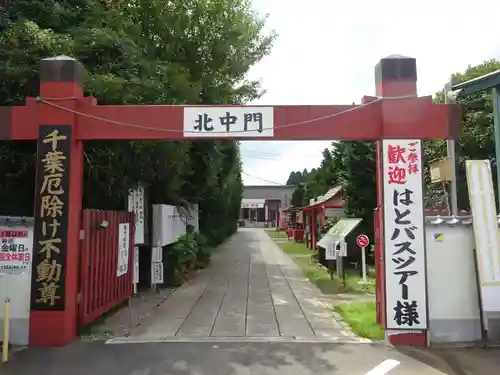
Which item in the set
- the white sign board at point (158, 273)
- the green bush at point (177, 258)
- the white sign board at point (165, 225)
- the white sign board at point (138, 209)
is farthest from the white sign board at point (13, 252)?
the green bush at point (177, 258)

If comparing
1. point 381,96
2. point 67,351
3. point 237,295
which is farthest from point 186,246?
point 381,96

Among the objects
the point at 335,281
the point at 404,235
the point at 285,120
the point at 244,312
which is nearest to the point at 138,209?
the point at 244,312

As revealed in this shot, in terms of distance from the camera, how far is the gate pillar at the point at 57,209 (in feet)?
26.1

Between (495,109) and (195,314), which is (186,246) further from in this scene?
(495,109)

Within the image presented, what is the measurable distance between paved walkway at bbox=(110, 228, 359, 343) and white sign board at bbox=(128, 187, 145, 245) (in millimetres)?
1843

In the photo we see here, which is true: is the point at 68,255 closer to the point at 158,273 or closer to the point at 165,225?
the point at 158,273

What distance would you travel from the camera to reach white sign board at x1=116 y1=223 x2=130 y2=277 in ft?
35.7

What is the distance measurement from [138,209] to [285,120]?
565 centimetres

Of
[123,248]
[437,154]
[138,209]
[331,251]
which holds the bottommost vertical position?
[331,251]

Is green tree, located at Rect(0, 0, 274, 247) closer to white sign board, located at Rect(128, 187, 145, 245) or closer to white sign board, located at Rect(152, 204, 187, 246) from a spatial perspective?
white sign board, located at Rect(128, 187, 145, 245)

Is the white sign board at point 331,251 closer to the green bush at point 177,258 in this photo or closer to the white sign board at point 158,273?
the green bush at point 177,258

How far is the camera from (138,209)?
12555 mm

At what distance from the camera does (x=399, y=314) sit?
7.98 meters

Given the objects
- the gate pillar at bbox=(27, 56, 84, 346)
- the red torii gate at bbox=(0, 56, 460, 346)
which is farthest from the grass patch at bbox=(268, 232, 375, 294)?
the gate pillar at bbox=(27, 56, 84, 346)
